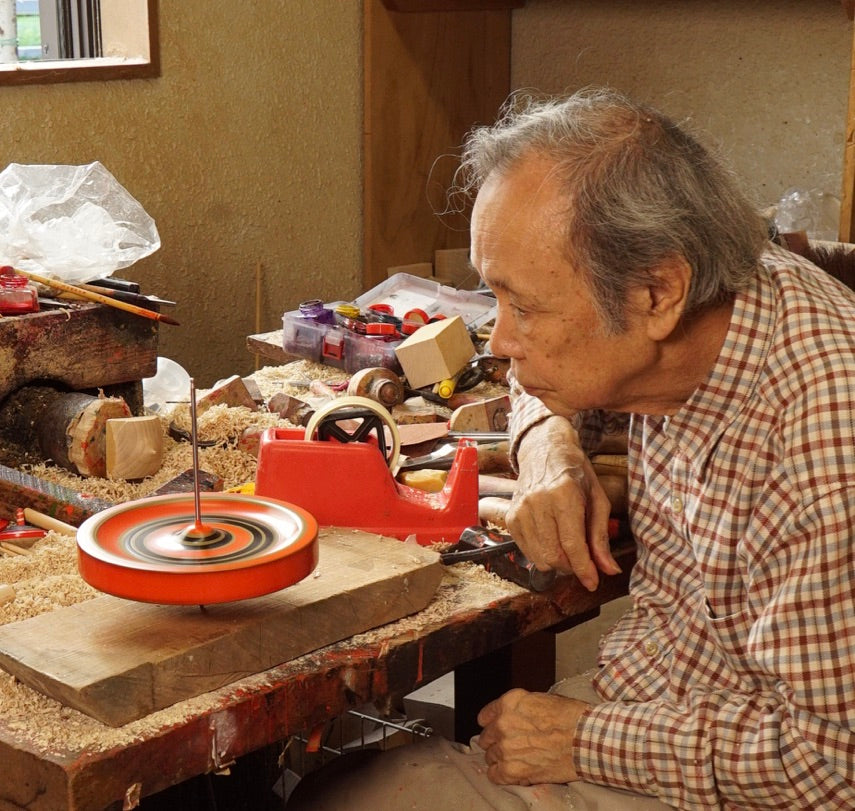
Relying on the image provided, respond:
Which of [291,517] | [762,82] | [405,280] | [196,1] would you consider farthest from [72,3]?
[291,517]

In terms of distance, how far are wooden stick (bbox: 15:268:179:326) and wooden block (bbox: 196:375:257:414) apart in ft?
0.52

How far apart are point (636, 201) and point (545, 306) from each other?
6.6 inches

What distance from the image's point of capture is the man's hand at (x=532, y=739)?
1518 millimetres

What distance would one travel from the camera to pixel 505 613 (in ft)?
5.00

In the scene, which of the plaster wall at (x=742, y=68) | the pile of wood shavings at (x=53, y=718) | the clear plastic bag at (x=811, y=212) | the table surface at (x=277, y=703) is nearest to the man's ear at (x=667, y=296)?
the table surface at (x=277, y=703)

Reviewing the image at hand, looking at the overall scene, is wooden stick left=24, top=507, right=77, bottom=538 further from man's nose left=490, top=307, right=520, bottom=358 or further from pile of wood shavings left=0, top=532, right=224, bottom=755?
man's nose left=490, top=307, right=520, bottom=358

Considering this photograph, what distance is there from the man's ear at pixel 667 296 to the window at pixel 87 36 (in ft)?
8.78

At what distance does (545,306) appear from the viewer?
1425 millimetres

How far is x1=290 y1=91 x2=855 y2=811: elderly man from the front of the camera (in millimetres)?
1288

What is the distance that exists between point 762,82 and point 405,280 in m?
1.69

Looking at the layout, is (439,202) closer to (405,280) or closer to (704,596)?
(405,280)

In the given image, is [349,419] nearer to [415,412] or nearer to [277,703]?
[277,703]

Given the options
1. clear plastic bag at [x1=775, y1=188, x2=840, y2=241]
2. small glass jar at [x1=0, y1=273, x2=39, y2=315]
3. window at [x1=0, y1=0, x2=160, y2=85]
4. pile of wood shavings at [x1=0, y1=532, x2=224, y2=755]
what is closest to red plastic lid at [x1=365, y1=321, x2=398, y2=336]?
small glass jar at [x1=0, y1=273, x2=39, y2=315]

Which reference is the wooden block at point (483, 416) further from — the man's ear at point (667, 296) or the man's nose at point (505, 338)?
the man's ear at point (667, 296)
